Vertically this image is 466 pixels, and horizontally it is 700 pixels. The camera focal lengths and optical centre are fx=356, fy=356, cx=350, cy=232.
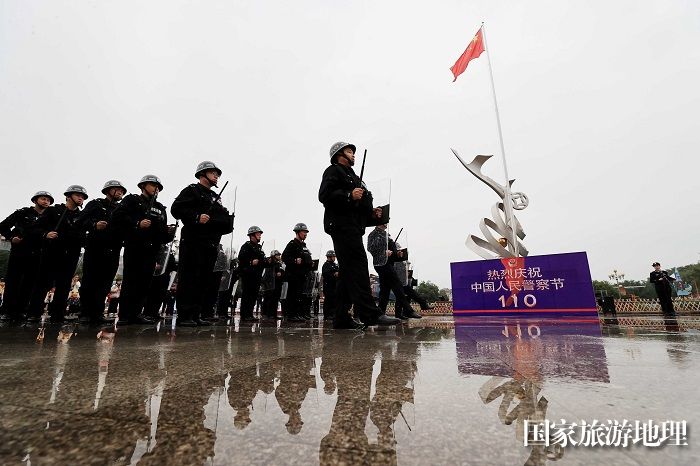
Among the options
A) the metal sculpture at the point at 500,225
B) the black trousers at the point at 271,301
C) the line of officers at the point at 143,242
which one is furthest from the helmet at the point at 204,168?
the metal sculpture at the point at 500,225

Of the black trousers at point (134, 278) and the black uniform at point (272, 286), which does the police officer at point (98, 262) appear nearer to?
the black trousers at point (134, 278)

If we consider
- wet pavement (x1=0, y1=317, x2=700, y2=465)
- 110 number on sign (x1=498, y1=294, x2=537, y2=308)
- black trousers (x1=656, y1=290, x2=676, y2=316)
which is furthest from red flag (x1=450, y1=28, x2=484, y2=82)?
wet pavement (x1=0, y1=317, x2=700, y2=465)

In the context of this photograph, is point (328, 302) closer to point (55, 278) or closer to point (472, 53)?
point (55, 278)

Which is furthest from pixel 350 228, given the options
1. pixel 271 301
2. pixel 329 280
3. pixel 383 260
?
A: pixel 329 280

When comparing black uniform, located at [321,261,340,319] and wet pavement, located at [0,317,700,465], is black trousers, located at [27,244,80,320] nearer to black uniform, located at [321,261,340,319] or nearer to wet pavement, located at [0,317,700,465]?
wet pavement, located at [0,317,700,465]

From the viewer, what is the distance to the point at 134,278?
17.7ft

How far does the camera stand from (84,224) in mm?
5898

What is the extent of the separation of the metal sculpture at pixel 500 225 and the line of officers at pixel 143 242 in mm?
13922

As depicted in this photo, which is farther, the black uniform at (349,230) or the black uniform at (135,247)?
the black uniform at (135,247)

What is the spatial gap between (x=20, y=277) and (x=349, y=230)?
21.2 ft

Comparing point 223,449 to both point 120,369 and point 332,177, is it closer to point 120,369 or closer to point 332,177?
point 120,369

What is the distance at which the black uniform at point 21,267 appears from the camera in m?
6.34

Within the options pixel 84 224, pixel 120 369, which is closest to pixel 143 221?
pixel 84 224

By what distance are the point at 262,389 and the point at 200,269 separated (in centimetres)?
393
